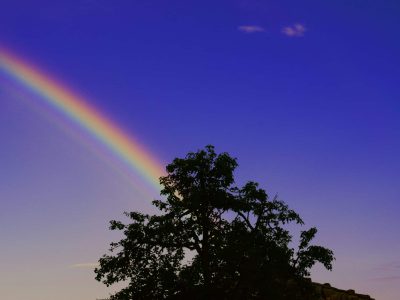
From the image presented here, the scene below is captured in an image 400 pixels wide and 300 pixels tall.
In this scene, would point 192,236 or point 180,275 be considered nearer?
point 180,275

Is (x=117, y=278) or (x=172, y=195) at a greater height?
(x=172, y=195)

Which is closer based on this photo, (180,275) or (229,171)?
(180,275)

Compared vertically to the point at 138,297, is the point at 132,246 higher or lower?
higher

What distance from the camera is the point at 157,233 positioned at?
26656 millimetres

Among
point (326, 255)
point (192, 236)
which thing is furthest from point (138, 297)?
point (326, 255)

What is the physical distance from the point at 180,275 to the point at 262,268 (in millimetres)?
4697

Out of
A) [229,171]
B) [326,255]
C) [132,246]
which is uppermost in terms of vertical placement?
[229,171]

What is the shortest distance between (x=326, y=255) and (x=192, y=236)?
7991 mm

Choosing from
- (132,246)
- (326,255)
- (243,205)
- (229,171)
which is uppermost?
(229,171)

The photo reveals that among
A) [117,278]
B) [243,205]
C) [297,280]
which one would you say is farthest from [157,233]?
[297,280]

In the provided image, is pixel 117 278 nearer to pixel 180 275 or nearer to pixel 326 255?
pixel 180 275

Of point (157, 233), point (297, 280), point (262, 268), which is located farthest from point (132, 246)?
point (297, 280)

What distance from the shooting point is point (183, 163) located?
28000mm

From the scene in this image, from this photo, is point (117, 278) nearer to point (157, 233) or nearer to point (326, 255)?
point (157, 233)
